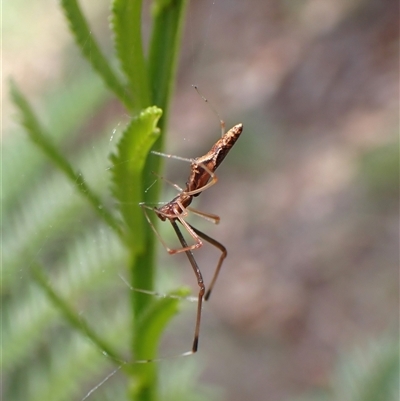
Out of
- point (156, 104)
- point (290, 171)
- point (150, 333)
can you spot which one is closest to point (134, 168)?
point (156, 104)

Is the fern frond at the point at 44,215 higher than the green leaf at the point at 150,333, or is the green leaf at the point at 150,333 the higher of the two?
the fern frond at the point at 44,215

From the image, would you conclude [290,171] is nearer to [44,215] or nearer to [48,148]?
[44,215]

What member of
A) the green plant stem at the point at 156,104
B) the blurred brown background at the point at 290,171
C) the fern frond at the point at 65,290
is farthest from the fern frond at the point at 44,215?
the blurred brown background at the point at 290,171

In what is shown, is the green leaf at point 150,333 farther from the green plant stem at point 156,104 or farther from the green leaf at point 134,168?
the green leaf at point 134,168

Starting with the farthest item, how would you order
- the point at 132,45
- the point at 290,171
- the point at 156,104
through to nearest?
the point at 290,171, the point at 156,104, the point at 132,45

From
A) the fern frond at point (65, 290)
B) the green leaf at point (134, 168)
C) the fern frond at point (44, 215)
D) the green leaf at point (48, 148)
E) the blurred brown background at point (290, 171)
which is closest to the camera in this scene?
the green leaf at point (134, 168)

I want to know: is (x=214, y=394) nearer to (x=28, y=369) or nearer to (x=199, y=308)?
(x=199, y=308)
